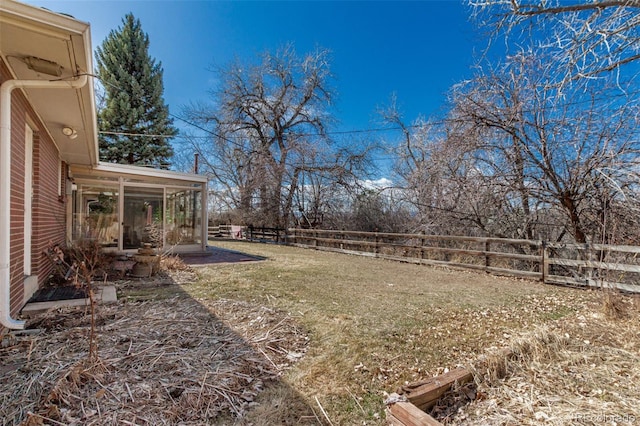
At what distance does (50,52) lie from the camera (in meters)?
2.64

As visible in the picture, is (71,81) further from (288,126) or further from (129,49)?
(129,49)

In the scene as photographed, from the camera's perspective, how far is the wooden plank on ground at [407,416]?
1.68 metres

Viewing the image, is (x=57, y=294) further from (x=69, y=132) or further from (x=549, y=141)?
(x=549, y=141)

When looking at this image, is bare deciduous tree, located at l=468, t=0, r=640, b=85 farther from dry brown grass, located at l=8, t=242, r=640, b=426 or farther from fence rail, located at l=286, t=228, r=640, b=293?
dry brown grass, located at l=8, t=242, r=640, b=426

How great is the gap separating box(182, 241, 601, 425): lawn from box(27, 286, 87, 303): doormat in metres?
1.42

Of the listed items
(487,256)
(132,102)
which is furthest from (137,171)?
(132,102)

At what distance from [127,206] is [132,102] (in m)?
10.8

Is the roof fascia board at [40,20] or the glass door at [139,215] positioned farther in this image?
the glass door at [139,215]

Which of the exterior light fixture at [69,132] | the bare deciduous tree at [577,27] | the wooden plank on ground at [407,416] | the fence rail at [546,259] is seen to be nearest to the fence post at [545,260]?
the fence rail at [546,259]

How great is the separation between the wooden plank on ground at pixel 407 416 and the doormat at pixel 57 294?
152 inches

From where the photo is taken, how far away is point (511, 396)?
2045 mm

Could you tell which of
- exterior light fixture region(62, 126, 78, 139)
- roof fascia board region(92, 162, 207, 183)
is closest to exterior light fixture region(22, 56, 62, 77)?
exterior light fixture region(62, 126, 78, 139)

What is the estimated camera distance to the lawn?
2.21 m

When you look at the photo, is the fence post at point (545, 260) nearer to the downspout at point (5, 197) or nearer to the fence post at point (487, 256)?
the fence post at point (487, 256)
